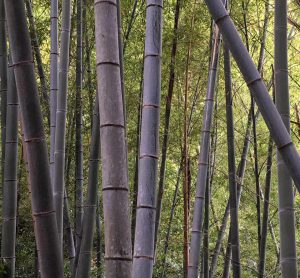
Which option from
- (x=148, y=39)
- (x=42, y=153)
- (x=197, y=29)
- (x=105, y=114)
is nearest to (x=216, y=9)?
(x=148, y=39)

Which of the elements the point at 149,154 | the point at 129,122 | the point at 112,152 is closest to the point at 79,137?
the point at 129,122

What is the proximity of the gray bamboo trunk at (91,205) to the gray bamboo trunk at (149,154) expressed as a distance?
67cm

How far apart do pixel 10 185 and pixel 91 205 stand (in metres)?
0.43

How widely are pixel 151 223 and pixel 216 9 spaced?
2.72ft

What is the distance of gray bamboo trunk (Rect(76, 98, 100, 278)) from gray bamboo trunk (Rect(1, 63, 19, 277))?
381 mm

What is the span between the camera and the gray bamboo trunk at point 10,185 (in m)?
2.68

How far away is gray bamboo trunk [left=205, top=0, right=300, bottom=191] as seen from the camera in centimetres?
180

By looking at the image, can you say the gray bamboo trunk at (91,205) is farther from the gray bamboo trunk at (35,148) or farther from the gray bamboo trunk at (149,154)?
the gray bamboo trunk at (35,148)

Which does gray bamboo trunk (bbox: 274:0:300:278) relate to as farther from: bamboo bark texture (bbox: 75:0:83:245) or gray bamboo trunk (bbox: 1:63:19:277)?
bamboo bark texture (bbox: 75:0:83:245)

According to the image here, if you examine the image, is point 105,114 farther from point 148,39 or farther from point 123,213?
point 148,39

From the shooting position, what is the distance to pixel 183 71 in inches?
212

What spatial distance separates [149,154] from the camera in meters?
2.06

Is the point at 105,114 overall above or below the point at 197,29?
below

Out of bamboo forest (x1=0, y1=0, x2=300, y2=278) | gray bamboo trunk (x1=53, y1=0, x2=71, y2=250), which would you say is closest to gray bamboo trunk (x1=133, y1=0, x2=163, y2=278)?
bamboo forest (x1=0, y1=0, x2=300, y2=278)
